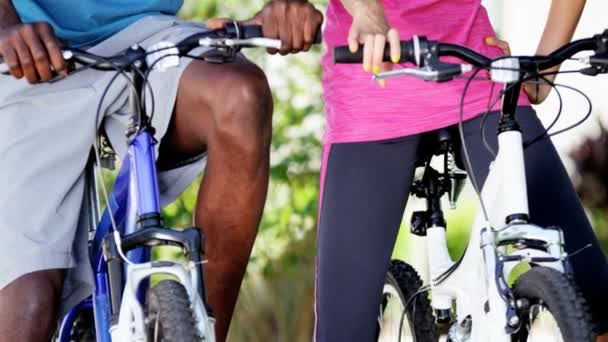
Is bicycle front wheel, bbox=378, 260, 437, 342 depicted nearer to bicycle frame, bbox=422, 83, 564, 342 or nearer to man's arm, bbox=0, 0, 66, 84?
bicycle frame, bbox=422, 83, 564, 342

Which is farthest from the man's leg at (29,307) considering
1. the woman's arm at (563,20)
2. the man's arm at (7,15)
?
the woman's arm at (563,20)

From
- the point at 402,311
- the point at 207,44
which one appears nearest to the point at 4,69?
the point at 207,44

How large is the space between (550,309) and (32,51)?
55.7 inches

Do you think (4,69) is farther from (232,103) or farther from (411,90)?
(411,90)

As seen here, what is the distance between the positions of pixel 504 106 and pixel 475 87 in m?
0.57

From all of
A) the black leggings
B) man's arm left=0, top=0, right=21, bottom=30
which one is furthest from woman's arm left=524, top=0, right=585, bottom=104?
man's arm left=0, top=0, right=21, bottom=30

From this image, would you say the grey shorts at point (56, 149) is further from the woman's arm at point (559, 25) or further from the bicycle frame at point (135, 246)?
the woman's arm at point (559, 25)

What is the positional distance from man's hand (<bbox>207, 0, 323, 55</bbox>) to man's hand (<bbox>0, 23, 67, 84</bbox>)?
1.33ft

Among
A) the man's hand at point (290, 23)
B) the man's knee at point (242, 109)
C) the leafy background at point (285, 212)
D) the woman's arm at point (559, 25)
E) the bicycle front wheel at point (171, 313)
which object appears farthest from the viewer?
the leafy background at point (285, 212)

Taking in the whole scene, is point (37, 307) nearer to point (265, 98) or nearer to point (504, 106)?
point (265, 98)

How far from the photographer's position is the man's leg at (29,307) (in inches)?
151

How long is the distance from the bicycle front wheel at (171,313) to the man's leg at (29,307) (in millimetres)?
567

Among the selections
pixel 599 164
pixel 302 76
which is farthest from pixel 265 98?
pixel 599 164

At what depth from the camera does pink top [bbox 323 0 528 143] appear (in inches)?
160
